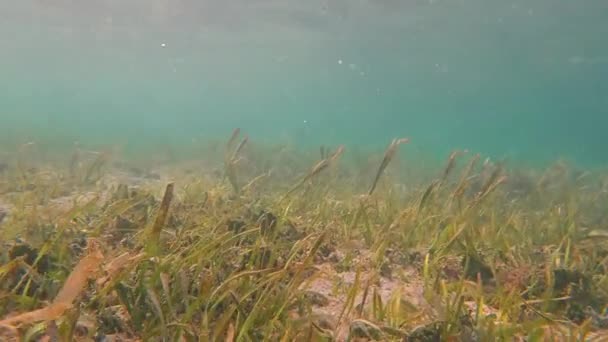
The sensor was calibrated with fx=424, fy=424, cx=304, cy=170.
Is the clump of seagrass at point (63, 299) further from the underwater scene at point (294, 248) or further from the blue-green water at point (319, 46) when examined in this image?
the blue-green water at point (319, 46)

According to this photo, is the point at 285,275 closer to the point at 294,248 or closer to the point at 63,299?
the point at 294,248

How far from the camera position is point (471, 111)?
377ft

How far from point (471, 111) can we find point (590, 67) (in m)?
77.8

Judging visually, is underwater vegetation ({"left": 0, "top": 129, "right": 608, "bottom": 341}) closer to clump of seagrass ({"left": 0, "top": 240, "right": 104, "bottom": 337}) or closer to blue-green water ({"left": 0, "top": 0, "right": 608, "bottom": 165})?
clump of seagrass ({"left": 0, "top": 240, "right": 104, "bottom": 337})

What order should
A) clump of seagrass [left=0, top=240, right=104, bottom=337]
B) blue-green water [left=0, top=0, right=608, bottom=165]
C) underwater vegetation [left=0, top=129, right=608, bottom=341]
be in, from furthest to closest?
1. blue-green water [left=0, top=0, right=608, bottom=165]
2. underwater vegetation [left=0, top=129, right=608, bottom=341]
3. clump of seagrass [left=0, top=240, right=104, bottom=337]

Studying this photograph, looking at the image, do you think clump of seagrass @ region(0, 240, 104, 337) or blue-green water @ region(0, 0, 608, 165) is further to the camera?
blue-green water @ region(0, 0, 608, 165)

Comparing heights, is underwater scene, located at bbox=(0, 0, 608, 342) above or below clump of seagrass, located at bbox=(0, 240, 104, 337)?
below

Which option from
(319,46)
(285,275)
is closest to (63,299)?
(285,275)

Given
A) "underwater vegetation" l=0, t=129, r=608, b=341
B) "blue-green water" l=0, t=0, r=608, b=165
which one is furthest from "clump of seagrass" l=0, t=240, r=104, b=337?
"blue-green water" l=0, t=0, r=608, b=165

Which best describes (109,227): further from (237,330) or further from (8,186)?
(8,186)

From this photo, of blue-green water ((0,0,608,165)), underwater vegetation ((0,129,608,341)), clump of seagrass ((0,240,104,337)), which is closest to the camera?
clump of seagrass ((0,240,104,337))

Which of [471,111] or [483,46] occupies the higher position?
[483,46]

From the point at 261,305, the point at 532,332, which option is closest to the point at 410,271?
the point at 532,332

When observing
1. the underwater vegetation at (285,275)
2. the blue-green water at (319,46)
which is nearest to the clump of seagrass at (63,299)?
the underwater vegetation at (285,275)
